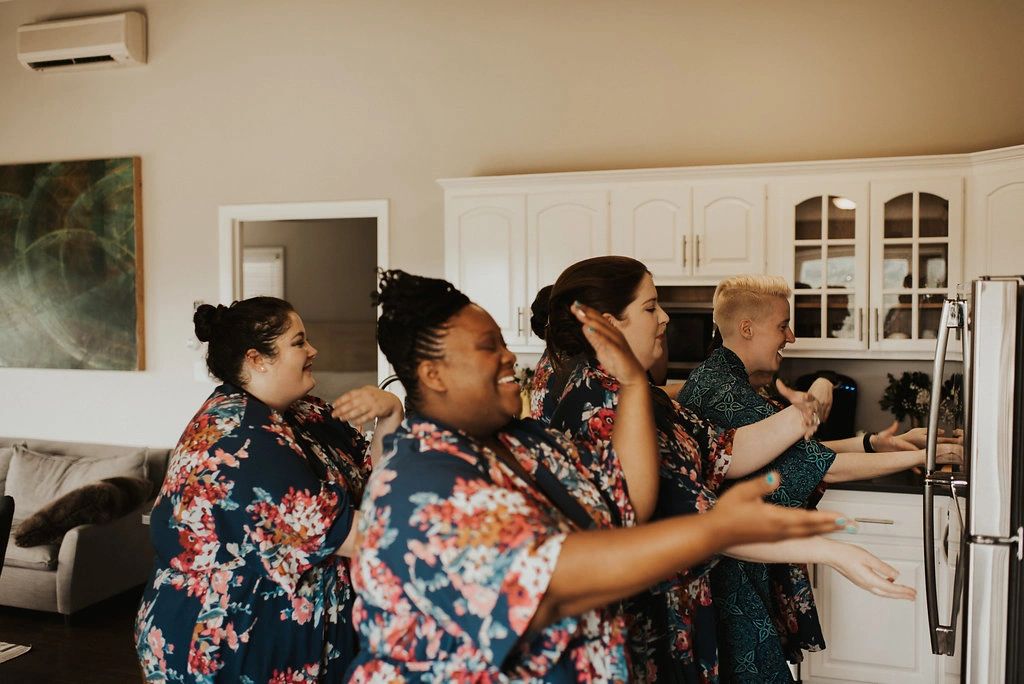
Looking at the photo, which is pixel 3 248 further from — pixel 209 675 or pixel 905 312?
pixel 905 312

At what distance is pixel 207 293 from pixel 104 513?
59.7 inches

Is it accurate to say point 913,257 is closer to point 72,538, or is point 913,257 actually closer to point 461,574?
point 461,574

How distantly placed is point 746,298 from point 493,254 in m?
2.13

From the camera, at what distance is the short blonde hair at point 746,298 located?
2521mm

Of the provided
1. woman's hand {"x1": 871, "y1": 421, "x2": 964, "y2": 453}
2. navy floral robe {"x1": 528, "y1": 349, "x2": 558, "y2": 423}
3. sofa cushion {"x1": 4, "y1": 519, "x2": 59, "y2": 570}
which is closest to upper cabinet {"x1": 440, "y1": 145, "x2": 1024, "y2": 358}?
woman's hand {"x1": 871, "y1": 421, "x2": 964, "y2": 453}

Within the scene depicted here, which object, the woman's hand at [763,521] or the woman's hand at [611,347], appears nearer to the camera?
the woman's hand at [763,521]

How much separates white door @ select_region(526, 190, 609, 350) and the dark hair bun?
2.31 m

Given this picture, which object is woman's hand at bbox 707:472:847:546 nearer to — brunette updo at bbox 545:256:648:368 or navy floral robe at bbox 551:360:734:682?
navy floral robe at bbox 551:360:734:682

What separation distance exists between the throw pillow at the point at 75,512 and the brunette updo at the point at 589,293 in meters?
3.50

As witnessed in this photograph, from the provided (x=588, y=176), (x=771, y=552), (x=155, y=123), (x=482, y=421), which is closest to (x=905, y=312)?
(x=588, y=176)

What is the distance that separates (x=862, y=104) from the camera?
4.34m

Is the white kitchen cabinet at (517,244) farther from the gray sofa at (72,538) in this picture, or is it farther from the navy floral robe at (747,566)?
the gray sofa at (72,538)

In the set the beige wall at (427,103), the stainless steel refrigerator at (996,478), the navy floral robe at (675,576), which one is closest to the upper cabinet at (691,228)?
the beige wall at (427,103)

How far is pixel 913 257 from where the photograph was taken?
154 inches
